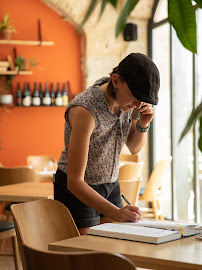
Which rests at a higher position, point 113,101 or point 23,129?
point 113,101

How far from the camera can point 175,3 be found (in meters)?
0.63

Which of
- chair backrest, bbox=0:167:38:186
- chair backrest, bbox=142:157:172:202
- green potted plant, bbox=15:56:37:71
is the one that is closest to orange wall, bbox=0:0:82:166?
green potted plant, bbox=15:56:37:71

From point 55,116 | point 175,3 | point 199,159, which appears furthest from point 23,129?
point 175,3

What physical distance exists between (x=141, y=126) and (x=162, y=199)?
458 centimetres

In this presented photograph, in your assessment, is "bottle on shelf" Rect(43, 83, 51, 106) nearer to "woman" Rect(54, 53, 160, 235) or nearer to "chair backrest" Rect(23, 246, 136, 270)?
"woman" Rect(54, 53, 160, 235)

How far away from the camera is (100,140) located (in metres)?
1.97

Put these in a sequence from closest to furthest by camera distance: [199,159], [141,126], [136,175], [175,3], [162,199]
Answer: [175,3] < [141,126] < [136,175] < [199,159] < [162,199]

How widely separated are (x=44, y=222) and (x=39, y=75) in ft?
16.6

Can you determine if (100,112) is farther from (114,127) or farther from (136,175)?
(136,175)

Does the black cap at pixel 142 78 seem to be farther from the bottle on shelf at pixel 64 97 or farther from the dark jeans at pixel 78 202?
the bottle on shelf at pixel 64 97

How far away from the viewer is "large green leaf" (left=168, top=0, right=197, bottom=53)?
24.8 inches

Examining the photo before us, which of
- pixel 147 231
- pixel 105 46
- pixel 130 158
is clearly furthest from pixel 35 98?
pixel 147 231

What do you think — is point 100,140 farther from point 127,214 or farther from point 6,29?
point 6,29

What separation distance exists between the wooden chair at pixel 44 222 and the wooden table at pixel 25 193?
106 centimetres
